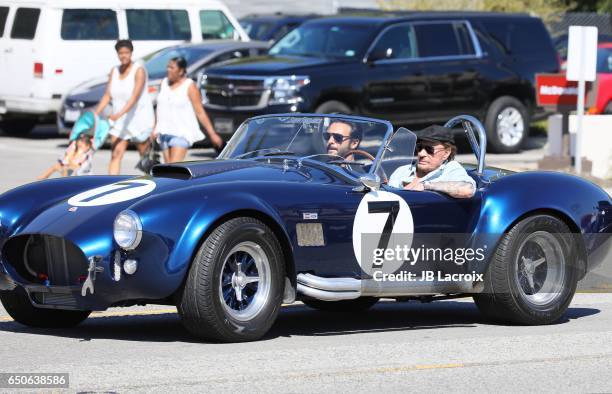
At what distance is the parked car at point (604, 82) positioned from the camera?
22641 mm

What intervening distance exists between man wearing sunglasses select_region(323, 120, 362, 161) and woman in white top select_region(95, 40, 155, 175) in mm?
6844

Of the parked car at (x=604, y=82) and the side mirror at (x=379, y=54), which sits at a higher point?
the side mirror at (x=379, y=54)

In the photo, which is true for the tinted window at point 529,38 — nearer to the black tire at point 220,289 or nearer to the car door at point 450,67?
the car door at point 450,67

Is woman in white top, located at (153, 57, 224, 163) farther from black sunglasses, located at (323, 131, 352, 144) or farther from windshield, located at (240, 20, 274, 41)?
windshield, located at (240, 20, 274, 41)

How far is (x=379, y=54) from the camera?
63.4 ft

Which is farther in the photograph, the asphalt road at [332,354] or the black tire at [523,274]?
the black tire at [523,274]

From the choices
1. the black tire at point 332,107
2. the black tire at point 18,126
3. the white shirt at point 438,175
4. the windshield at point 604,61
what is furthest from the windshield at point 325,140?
the windshield at point 604,61

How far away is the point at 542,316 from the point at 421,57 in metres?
11.8

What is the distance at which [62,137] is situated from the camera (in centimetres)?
2352

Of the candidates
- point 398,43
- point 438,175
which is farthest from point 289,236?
point 398,43

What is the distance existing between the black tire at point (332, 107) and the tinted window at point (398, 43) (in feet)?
3.23

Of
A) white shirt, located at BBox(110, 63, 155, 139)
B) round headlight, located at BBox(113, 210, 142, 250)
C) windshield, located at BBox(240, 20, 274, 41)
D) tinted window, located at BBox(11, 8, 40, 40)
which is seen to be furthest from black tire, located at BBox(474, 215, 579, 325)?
windshield, located at BBox(240, 20, 274, 41)

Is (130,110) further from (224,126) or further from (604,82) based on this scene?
A: (604,82)

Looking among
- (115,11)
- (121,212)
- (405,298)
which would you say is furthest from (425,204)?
(115,11)
